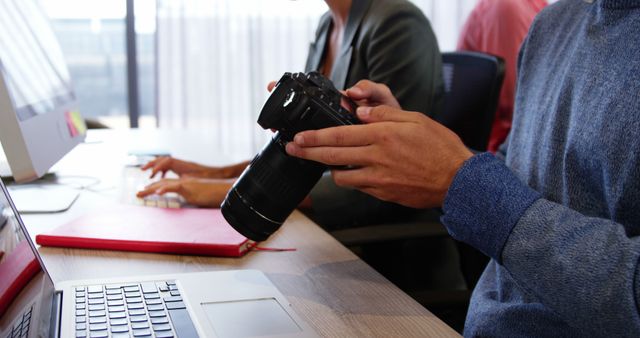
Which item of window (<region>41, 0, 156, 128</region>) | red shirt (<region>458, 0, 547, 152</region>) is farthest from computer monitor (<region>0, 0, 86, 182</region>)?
window (<region>41, 0, 156, 128</region>)

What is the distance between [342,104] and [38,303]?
0.37 m

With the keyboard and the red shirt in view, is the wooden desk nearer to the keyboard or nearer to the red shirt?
the keyboard

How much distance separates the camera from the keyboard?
1.09 metres

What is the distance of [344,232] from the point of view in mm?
1116

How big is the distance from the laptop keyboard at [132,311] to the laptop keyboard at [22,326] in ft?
0.19

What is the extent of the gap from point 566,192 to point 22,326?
0.54 m

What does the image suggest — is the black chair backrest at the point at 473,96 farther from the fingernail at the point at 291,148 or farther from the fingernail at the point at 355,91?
the fingernail at the point at 291,148

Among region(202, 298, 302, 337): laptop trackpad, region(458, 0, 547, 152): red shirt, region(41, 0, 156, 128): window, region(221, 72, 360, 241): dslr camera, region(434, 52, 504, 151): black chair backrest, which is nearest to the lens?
region(202, 298, 302, 337): laptop trackpad

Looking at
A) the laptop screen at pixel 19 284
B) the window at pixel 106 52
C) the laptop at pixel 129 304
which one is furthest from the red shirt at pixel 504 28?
the laptop screen at pixel 19 284

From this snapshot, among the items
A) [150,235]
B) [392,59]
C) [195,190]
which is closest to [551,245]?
[150,235]

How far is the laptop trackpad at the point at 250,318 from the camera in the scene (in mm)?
602

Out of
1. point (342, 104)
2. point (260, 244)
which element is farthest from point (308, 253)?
point (342, 104)

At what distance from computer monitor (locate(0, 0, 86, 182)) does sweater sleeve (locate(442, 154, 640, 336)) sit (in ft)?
1.74

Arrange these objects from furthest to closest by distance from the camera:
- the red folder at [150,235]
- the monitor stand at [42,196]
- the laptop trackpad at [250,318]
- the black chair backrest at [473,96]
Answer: the black chair backrest at [473,96] → the monitor stand at [42,196] → the red folder at [150,235] → the laptop trackpad at [250,318]
